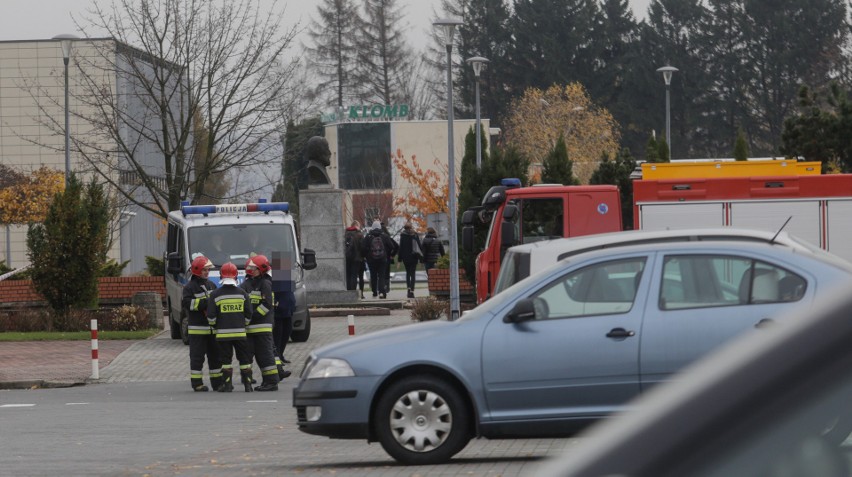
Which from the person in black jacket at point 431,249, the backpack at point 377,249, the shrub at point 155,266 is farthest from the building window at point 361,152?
the backpack at point 377,249

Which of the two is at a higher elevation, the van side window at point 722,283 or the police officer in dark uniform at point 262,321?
the van side window at point 722,283

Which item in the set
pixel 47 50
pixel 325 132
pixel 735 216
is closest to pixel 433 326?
pixel 735 216

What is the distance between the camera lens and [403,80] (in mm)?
90812

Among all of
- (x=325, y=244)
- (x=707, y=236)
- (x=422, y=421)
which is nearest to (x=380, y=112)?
(x=325, y=244)

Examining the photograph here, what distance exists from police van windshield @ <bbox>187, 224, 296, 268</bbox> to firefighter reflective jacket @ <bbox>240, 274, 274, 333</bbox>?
540cm

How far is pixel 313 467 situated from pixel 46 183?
4527cm

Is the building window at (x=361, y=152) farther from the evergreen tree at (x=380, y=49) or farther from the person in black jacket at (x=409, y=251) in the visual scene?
the person in black jacket at (x=409, y=251)

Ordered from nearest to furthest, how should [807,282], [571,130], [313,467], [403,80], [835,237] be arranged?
1. [807,282]
2. [313,467]
3. [835,237]
4. [571,130]
5. [403,80]

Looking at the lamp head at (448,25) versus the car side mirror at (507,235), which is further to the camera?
the lamp head at (448,25)

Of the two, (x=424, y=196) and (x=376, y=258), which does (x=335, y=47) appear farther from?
(x=376, y=258)

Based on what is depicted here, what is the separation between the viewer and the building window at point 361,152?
95875mm

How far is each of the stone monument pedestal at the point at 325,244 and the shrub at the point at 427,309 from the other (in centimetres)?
387

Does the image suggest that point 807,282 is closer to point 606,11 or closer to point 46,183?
point 46,183

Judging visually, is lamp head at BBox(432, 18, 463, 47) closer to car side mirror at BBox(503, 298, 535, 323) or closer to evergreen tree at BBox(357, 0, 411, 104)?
car side mirror at BBox(503, 298, 535, 323)
